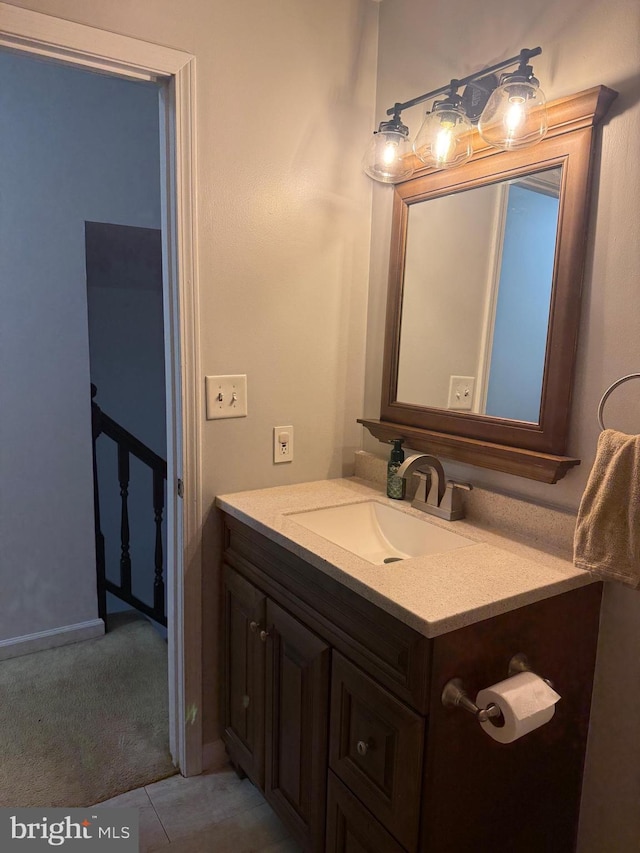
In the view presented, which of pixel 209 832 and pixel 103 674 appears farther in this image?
→ pixel 103 674

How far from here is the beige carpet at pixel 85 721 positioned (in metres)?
1.75

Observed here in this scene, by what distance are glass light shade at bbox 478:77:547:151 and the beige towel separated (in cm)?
70

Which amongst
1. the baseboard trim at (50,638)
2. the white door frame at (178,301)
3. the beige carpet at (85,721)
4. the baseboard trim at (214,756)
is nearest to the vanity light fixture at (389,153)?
the white door frame at (178,301)

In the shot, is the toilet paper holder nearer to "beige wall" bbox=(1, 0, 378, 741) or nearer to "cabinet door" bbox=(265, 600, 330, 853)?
"cabinet door" bbox=(265, 600, 330, 853)

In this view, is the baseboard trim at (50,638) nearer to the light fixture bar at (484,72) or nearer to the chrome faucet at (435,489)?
the chrome faucet at (435,489)

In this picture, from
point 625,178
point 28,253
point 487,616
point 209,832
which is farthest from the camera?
point 28,253

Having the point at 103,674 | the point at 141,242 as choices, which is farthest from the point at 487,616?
the point at 141,242

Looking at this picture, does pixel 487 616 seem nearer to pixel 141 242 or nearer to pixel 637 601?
pixel 637 601

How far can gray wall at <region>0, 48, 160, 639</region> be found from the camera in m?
2.21

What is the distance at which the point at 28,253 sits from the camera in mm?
2238

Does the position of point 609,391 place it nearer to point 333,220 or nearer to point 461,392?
point 461,392

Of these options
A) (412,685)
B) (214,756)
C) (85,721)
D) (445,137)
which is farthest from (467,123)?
(85,721)

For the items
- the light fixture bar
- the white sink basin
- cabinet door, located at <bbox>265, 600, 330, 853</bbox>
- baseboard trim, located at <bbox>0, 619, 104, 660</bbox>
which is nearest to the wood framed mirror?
the light fixture bar

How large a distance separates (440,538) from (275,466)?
590 mm
